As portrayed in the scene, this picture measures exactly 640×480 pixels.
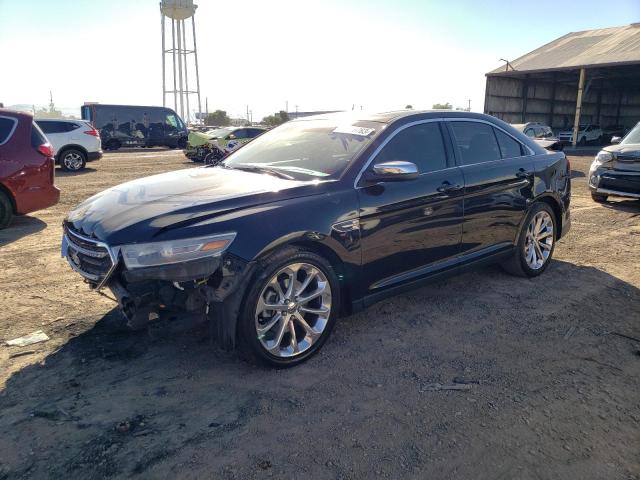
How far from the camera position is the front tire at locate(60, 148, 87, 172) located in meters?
14.7

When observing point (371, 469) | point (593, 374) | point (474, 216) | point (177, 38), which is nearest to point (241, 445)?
point (371, 469)

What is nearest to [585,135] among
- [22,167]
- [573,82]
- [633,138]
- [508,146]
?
[573,82]

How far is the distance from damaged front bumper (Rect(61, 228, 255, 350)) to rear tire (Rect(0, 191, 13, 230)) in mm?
4837

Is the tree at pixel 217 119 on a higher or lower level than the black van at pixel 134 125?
higher

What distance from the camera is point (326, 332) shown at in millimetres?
3414

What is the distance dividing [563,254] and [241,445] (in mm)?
4959

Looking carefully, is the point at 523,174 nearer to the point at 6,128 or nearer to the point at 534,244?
the point at 534,244

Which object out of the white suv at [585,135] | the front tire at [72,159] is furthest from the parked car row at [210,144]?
the white suv at [585,135]

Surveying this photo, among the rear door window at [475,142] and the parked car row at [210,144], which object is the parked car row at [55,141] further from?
the rear door window at [475,142]

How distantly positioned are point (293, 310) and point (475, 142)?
2512 mm

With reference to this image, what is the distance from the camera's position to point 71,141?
14.8 m

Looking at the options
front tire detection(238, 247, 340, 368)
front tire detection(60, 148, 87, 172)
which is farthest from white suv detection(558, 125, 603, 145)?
front tire detection(238, 247, 340, 368)

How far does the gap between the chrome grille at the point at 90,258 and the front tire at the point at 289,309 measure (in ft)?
2.85

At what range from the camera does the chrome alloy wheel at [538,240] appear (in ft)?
16.6
